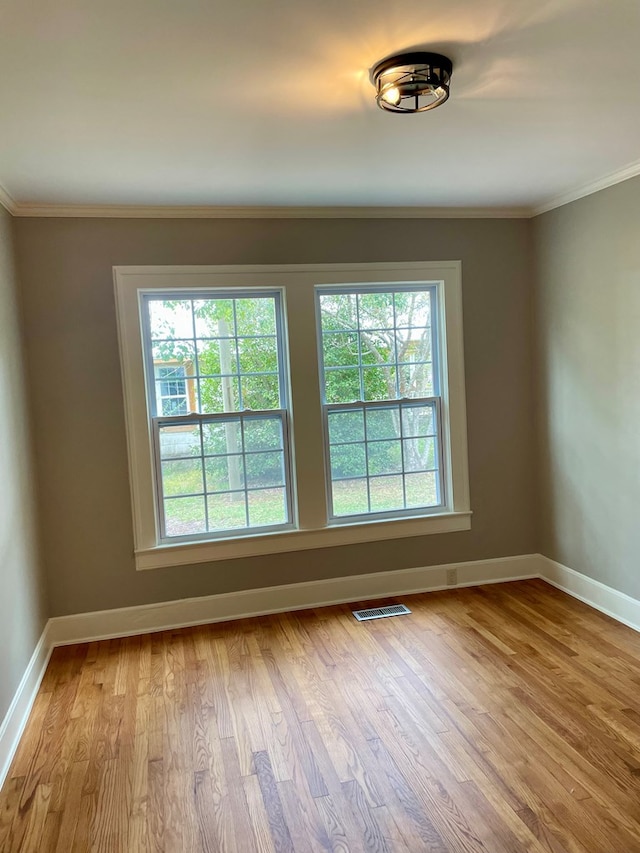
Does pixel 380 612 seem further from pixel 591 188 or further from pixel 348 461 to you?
pixel 591 188

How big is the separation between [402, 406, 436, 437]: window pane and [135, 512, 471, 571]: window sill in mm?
578

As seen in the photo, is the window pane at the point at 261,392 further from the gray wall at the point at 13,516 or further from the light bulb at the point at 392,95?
the light bulb at the point at 392,95

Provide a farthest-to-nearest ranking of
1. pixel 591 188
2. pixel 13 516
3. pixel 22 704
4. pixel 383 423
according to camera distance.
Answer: pixel 383 423 → pixel 591 188 → pixel 13 516 → pixel 22 704

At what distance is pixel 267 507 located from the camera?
3781 millimetres

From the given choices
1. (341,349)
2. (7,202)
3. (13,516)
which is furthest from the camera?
(341,349)

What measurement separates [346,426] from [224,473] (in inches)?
33.3

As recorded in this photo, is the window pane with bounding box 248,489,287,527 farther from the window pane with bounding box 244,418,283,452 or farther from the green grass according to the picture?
the window pane with bounding box 244,418,283,452

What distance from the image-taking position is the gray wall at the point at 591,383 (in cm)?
325

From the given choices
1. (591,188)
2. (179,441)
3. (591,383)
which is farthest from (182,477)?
(591,188)

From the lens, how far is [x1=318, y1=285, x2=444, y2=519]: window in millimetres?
3846

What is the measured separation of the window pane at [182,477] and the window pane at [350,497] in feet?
2.88

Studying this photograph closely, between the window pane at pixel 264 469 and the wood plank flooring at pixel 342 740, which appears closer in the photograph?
the wood plank flooring at pixel 342 740

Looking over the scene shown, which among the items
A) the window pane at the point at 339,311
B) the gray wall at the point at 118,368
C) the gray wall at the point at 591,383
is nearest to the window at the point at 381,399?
the window pane at the point at 339,311

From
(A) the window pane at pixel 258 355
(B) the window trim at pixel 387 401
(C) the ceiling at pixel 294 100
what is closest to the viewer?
(C) the ceiling at pixel 294 100
